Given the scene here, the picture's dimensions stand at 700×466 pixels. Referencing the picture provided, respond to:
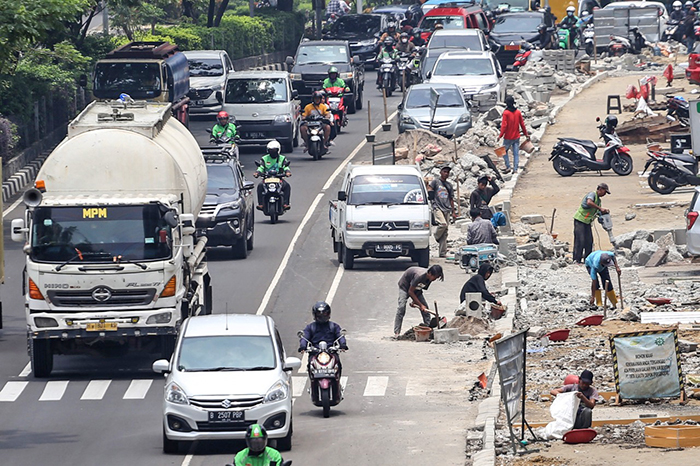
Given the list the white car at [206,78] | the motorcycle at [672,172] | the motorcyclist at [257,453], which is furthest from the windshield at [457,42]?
the motorcyclist at [257,453]

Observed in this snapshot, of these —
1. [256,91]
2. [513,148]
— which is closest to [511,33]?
[256,91]

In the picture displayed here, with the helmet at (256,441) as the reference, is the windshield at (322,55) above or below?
below

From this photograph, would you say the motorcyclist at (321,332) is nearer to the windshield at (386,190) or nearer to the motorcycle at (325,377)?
the motorcycle at (325,377)

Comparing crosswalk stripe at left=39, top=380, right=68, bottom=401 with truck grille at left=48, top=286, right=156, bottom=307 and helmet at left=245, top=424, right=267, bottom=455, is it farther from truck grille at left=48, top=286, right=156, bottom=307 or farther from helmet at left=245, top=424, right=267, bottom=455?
helmet at left=245, top=424, right=267, bottom=455

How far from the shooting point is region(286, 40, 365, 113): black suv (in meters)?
48.1

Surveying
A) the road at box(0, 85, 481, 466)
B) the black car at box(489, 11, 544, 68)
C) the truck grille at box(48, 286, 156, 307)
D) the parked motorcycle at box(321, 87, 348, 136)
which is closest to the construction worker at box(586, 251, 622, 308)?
the road at box(0, 85, 481, 466)

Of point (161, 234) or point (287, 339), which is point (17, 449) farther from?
point (287, 339)

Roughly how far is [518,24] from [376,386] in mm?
42318

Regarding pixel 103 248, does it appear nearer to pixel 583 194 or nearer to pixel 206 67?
pixel 583 194

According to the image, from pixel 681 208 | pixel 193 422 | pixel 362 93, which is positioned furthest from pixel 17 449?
pixel 362 93

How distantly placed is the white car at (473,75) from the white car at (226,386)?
27230mm

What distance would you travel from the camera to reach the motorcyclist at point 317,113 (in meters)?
39.9

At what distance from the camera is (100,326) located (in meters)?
20.0

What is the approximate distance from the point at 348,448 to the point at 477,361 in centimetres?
521
